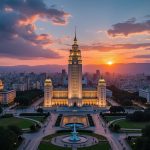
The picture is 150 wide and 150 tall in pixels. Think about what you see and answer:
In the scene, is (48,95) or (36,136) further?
(48,95)

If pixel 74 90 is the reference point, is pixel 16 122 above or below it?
below

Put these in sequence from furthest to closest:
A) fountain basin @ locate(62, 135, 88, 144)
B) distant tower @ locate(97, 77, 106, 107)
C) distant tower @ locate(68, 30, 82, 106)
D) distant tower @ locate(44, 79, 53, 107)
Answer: distant tower @ locate(68, 30, 82, 106), distant tower @ locate(97, 77, 106, 107), distant tower @ locate(44, 79, 53, 107), fountain basin @ locate(62, 135, 88, 144)

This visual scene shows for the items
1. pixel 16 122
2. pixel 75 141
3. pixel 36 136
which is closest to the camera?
pixel 75 141

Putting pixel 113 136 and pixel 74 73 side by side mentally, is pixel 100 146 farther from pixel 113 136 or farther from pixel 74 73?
pixel 74 73

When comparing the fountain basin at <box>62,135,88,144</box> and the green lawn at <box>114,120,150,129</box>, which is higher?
the green lawn at <box>114,120,150,129</box>

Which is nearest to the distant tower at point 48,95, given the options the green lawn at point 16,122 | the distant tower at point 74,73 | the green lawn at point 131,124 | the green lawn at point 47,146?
the distant tower at point 74,73

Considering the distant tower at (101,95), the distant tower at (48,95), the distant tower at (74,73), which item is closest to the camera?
the distant tower at (48,95)

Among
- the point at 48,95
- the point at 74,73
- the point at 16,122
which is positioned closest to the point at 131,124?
the point at 16,122

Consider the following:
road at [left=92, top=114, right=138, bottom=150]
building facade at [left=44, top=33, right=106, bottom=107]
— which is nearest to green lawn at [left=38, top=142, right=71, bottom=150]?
road at [left=92, top=114, right=138, bottom=150]

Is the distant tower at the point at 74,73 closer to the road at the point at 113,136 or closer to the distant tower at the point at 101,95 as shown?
the distant tower at the point at 101,95

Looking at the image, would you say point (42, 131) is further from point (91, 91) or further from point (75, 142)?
Result: point (91, 91)

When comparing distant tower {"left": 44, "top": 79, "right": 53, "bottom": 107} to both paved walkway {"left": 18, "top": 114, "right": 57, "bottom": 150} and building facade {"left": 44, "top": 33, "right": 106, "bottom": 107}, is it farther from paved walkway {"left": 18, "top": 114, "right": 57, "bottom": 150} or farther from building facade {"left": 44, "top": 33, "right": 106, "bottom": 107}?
paved walkway {"left": 18, "top": 114, "right": 57, "bottom": 150}
